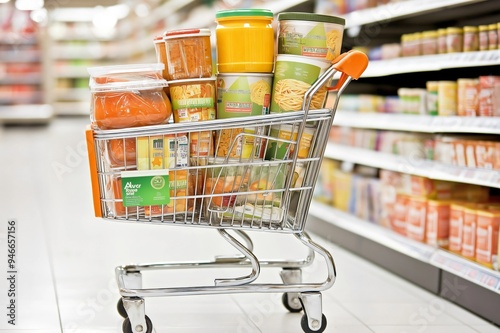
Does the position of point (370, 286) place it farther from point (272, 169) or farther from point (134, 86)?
point (134, 86)

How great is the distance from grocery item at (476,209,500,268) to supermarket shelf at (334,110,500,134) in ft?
1.09

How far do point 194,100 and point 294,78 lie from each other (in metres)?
0.32

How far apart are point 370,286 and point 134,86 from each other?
5.25 ft

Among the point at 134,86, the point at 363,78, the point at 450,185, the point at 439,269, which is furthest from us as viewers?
the point at 363,78

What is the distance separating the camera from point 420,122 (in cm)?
354

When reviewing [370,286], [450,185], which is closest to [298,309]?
[370,286]

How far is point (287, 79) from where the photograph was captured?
234cm

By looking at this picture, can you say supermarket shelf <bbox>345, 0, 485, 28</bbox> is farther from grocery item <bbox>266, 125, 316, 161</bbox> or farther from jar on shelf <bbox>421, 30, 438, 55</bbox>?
grocery item <bbox>266, 125, 316, 161</bbox>

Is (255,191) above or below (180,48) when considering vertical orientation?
below

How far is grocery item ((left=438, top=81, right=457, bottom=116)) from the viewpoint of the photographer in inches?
132

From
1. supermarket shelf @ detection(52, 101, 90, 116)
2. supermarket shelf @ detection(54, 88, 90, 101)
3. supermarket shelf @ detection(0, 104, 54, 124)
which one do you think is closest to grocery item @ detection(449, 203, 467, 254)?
supermarket shelf @ detection(0, 104, 54, 124)

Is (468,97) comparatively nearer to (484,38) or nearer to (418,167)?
(484,38)

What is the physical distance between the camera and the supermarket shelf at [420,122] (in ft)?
9.93

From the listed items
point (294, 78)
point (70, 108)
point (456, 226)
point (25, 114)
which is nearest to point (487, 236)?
point (456, 226)
